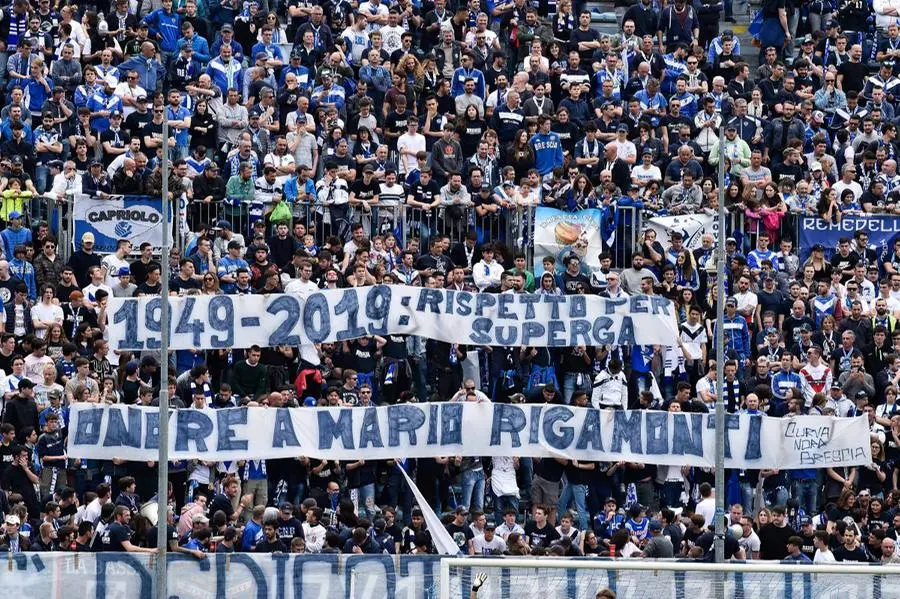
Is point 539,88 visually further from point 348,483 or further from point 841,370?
point 348,483

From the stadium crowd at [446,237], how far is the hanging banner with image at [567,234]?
177 mm

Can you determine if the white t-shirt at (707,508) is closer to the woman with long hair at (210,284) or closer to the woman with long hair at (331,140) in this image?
the woman with long hair at (210,284)

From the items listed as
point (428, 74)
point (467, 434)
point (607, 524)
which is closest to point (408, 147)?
point (428, 74)

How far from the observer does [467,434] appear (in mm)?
26781

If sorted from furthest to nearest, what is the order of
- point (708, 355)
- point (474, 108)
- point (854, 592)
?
point (474, 108) → point (708, 355) → point (854, 592)

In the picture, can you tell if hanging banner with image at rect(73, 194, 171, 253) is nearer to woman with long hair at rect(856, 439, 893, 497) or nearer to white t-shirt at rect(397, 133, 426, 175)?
white t-shirt at rect(397, 133, 426, 175)

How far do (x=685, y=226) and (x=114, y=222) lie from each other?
23.7ft

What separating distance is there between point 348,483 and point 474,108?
750 centimetres

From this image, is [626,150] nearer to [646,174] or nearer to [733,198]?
[646,174]

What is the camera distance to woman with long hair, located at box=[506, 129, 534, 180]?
3266 centimetres

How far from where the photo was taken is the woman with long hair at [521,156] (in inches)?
1286

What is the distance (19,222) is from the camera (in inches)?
1190

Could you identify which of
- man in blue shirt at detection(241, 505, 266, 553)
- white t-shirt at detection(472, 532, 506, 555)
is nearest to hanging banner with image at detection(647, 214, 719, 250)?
white t-shirt at detection(472, 532, 506, 555)

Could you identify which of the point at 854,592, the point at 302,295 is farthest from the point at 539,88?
the point at 854,592
